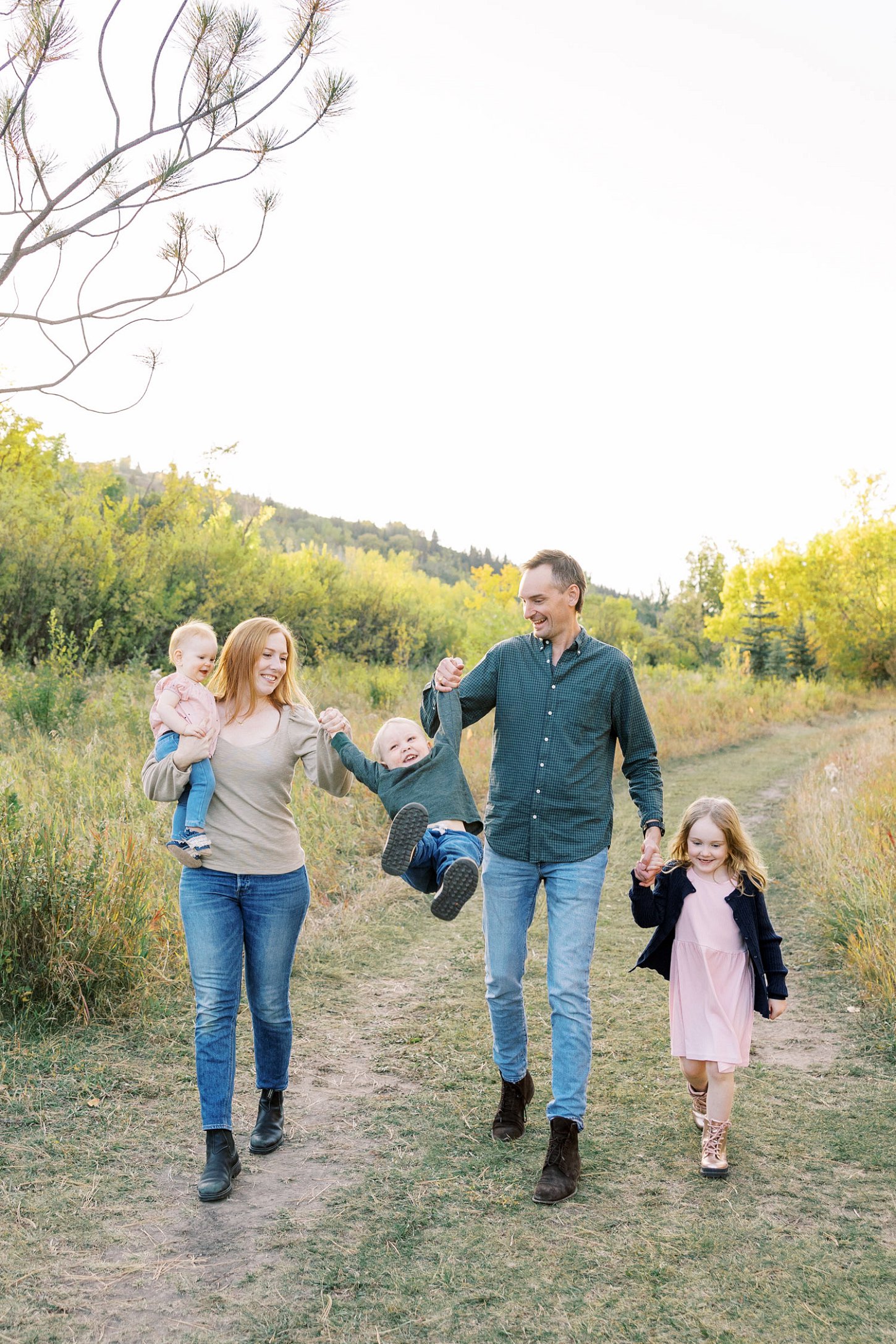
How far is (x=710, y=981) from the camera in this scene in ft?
12.4

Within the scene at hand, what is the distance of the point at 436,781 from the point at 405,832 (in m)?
0.23

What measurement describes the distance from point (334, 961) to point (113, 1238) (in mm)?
3117

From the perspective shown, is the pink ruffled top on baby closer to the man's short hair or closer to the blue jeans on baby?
the blue jeans on baby

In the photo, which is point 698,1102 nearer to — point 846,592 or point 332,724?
point 332,724

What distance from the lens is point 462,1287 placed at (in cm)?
296

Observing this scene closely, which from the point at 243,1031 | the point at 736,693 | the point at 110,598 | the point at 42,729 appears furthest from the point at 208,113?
the point at 736,693

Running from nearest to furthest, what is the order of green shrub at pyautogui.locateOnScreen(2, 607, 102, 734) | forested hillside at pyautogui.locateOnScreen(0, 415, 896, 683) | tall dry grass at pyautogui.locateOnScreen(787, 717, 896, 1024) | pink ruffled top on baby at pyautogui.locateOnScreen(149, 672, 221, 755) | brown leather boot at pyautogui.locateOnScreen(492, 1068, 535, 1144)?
1. pink ruffled top on baby at pyautogui.locateOnScreen(149, 672, 221, 755)
2. brown leather boot at pyautogui.locateOnScreen(492, 1068, 535, 1144)
3. tall dry grass at pyautogui.locateOnScreen(787, 717, 896, 1024)
4. green shrub at pyautogui.locateOnScreen(2, 607, 102, 734)
5. forested hillside at pyautogui.locateOnScreen(0, 415, 896, 683)

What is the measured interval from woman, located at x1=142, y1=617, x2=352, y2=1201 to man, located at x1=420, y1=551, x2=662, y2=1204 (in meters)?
0.56

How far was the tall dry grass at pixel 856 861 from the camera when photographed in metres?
5.75

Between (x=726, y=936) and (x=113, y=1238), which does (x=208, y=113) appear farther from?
(x=113, y=1238)

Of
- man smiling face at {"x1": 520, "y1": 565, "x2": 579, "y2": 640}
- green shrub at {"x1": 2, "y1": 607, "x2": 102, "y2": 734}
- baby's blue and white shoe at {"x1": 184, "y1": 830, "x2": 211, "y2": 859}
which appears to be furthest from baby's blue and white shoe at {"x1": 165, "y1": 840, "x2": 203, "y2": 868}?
green shrub at {"x1": 2, "y1": 607, "x2": 102, "y2": 734}

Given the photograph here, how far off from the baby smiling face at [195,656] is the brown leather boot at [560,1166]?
2002 mm

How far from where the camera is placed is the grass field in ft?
9.26

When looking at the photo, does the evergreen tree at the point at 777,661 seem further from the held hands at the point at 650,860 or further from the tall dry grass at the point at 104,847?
the held hands at the point at 650,860
